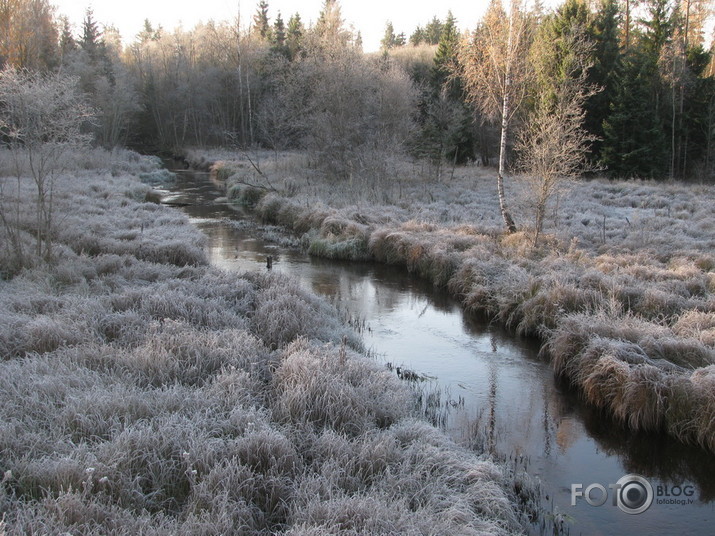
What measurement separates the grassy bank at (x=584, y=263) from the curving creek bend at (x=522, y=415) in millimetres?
369

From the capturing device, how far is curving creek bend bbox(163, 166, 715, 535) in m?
5.32

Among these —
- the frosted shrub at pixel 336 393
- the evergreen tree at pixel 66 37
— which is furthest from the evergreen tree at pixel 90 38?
the frosted shrub at pixel 336 393

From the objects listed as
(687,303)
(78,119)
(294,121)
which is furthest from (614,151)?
(78,119)

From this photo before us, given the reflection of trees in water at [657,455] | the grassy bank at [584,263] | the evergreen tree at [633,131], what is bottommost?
the reflection of trees in water at [657,455]

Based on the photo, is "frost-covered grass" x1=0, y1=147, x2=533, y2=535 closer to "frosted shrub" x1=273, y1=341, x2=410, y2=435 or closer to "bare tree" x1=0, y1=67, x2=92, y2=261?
"frosted shrub" x1=273, y1=341, x2=410, y2=435

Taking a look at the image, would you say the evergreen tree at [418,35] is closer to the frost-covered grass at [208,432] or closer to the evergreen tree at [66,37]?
the evergreen tree at [66,37]

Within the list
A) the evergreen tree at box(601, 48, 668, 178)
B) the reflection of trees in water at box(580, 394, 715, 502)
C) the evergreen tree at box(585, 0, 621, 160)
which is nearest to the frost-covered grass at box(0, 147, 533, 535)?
the reflection of trees in water at box(580, 394, 715, 502)

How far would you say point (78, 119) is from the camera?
11141 mm

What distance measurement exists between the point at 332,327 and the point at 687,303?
20.0 ft

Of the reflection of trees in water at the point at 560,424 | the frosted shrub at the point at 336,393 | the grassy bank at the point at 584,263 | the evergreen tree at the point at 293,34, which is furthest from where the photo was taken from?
the evergreen tree at the point at 293,34

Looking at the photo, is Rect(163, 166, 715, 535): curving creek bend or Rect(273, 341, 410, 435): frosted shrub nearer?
Rect(163, 166, 715, 535): curving creek bend

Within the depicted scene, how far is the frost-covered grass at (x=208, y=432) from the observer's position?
400cm

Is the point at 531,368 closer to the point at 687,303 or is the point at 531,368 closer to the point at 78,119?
the point at 687,303

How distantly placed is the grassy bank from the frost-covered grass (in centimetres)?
272
